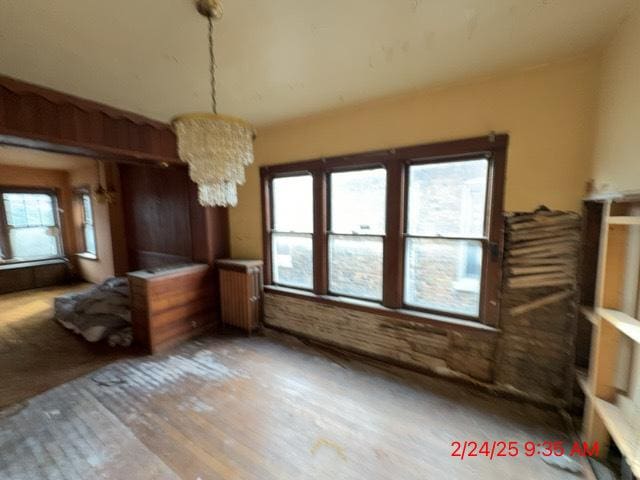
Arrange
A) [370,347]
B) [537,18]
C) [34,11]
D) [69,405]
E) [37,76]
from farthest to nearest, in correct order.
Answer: [370,347] → [69,405] → [37,76] → [537,18] → [34,11]

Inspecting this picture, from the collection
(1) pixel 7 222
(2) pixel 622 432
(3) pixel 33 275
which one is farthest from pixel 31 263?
(2) pixel 622 432

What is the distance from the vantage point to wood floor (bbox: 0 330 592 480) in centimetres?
159

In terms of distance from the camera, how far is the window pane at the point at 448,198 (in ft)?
7.38

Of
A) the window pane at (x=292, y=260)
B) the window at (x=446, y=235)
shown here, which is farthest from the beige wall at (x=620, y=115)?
the window pane at (x=292, y=260)

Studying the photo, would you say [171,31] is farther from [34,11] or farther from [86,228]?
[86,228]

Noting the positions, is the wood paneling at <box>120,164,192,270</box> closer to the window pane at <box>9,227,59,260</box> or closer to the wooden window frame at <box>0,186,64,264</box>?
the wooden window frame at <box>0,186,64,264</box>

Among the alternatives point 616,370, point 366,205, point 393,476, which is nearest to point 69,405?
point 393,476

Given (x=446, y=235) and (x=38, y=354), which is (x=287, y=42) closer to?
(x=446, y=235)

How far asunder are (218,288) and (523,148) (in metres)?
3.59

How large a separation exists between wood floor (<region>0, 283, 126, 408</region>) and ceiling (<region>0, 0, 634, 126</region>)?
8.37ft

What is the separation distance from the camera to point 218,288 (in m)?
3.61

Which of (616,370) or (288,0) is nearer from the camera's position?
(288,0)
